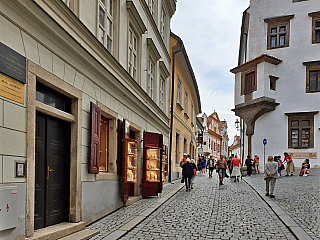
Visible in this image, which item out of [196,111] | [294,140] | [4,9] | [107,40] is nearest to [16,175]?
[4,9]

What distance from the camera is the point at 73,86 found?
7.29 meters

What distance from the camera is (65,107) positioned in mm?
7379

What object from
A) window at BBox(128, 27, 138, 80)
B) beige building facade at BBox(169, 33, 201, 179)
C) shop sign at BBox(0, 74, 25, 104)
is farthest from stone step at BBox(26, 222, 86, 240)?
beige building facade at BBox(169, 33, 201, 179)

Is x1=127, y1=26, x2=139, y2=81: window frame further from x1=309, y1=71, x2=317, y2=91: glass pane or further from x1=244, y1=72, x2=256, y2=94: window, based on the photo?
x1=309, y1=71, x2=317, y2=91: glass pane

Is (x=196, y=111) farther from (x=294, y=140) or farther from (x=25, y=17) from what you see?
(x=25, y=17)

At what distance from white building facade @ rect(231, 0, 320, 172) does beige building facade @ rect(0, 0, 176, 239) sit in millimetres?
20394

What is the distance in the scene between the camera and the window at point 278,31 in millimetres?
31297

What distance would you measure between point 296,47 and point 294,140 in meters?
7.96

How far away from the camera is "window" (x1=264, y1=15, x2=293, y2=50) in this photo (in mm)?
31297

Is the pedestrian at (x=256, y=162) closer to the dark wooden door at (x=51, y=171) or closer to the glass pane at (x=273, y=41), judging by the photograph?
the glass pane at (x=273, y=41)

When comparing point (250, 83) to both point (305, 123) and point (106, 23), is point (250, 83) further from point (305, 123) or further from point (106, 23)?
point (106, 23)

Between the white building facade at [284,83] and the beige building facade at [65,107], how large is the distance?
66.9ft

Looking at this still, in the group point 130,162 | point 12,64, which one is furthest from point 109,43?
point 12,64

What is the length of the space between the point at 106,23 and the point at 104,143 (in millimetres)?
3274
